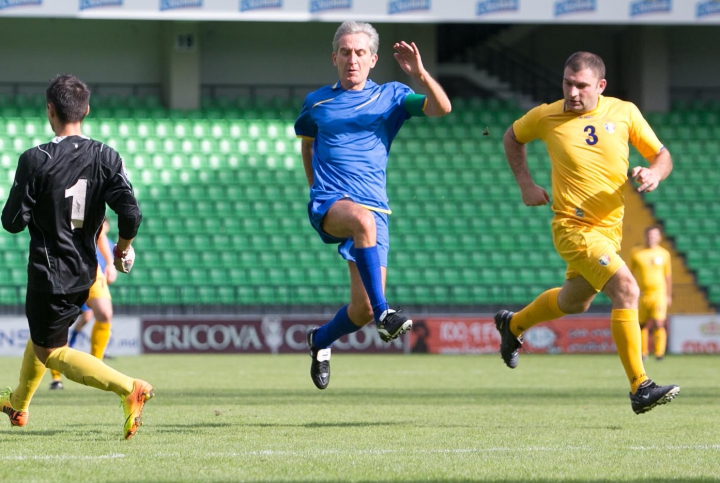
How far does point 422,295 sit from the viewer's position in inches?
842

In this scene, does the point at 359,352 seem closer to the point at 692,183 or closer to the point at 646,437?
the point at 692,183

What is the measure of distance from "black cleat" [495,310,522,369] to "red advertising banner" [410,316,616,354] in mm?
11421

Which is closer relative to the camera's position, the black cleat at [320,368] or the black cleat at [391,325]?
the black cleat at [391,325]

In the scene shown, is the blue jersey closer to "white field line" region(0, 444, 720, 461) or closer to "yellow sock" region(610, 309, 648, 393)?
"yellow sock" region(610, 309, 648, 393)

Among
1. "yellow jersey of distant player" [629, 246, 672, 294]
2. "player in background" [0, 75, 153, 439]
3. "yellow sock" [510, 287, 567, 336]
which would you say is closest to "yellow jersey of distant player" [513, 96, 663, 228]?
"yellow sock" [510, 287, 567, 336]

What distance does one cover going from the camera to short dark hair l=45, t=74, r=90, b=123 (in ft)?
19.0

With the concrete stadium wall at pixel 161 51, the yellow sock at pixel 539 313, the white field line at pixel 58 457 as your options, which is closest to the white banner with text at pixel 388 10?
the concrete stadium wall at pixel 161 51

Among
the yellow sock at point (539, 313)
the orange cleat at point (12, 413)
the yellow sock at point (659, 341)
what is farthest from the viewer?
the yellow sock at point (659, 341)

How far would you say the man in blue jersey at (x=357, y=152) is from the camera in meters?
6.82

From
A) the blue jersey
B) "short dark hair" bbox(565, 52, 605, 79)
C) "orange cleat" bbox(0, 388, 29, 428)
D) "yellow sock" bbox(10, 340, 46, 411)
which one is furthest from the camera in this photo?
the blue jersey

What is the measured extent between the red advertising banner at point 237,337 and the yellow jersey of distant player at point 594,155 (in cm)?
1184

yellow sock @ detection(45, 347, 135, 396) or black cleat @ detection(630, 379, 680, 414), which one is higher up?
yellow sock @ detection(45, 347, 135, 396)

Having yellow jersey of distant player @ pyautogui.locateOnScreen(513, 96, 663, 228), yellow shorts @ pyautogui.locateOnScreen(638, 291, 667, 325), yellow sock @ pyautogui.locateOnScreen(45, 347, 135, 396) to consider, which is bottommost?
yellow shorts @ pyautogui.locateOnScreen(638, 291, 667, 325)

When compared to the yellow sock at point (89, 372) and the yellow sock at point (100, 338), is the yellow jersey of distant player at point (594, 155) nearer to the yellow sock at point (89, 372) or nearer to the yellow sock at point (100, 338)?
the yellow sock at point (89, 372)
